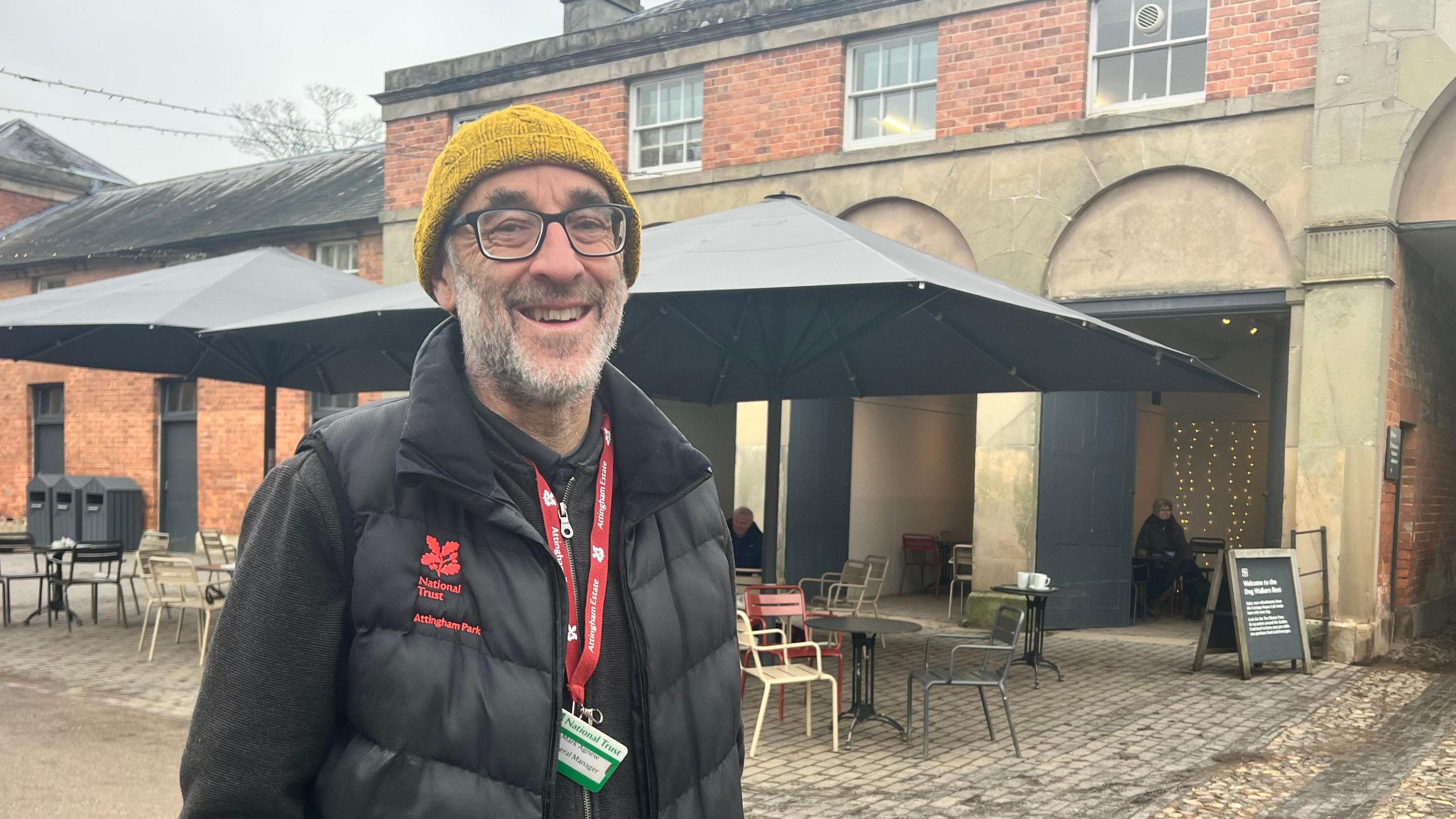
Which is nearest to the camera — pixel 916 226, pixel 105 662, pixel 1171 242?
pixel 105 662

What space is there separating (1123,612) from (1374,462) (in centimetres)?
351

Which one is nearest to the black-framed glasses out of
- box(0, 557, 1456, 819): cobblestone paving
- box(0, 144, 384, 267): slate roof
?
box(0, 557, 1456, 819): cobblestone paving

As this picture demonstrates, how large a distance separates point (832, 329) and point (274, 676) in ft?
22.8

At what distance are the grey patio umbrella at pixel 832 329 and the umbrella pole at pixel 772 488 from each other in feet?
0.07

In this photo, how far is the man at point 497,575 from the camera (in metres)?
1.46

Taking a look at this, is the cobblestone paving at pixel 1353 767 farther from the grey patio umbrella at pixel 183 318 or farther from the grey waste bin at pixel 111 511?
the grey waste bin at pixel 111 511

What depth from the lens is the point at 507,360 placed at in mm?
1705

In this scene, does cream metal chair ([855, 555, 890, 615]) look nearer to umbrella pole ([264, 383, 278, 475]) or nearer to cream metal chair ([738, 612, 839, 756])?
cream metal chair ([738, 612, 839, 756])

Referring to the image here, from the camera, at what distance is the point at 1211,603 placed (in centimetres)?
1041

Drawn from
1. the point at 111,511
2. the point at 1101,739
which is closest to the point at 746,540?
the point at 1101,739

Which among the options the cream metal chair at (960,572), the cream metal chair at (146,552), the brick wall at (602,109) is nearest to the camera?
the cream metal chair at (146,552)

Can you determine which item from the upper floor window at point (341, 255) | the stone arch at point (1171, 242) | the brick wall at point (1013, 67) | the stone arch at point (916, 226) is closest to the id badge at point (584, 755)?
the stone arch at point (1171, 242)

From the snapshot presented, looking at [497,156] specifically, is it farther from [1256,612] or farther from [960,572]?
[960,572]

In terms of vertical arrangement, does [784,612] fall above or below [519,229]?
below
